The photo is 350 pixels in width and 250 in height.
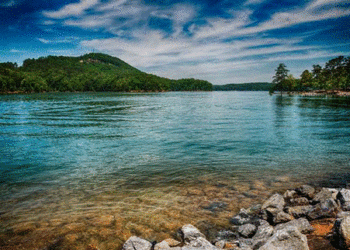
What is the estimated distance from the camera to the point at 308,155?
1633cm

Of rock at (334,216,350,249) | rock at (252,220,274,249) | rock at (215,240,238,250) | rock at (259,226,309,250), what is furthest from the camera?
rock at (215,240,238,250)

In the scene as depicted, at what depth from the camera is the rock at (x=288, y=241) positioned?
17.8ft

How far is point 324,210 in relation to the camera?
7.69 meters

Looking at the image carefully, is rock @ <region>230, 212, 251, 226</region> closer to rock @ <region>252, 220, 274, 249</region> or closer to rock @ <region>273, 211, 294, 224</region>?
rock @ <region>252, 220, 274, 249</region>

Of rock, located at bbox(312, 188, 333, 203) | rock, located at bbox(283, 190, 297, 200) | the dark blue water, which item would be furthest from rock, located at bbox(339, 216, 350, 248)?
the dark blue water

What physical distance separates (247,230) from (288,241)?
67.5 inches

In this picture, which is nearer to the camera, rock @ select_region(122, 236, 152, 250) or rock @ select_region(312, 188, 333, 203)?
rock @ select_region(122, 236, 152, 250)

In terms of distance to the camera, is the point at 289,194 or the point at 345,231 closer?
the point at 345,231

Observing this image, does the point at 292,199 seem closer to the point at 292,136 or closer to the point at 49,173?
the point at 49,173

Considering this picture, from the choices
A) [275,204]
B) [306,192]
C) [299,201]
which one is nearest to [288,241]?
[275,204]

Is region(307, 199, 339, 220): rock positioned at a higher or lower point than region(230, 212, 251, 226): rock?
higher

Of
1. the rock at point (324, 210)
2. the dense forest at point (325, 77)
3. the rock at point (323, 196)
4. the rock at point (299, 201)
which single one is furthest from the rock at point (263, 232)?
the dense forest at point (325, 77)

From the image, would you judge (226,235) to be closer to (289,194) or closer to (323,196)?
(289,194)

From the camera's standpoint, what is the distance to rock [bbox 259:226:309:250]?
5.43 metres
